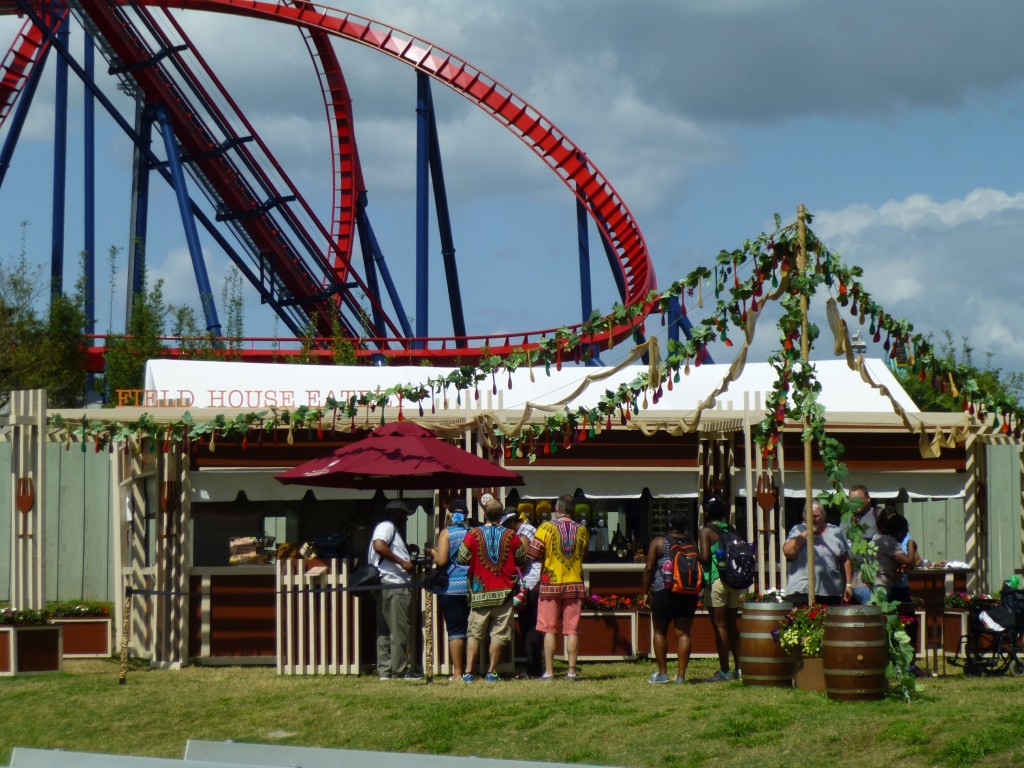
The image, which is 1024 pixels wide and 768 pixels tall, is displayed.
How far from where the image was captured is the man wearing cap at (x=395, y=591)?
11.6 m

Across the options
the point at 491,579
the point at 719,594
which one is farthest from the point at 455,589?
the point at 719,594

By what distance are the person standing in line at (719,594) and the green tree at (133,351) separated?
681 inches

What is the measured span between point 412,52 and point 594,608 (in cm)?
1684

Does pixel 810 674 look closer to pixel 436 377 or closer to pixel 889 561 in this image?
pixel 889 561

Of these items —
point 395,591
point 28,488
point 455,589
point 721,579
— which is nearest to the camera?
point 721,579

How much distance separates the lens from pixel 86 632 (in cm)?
1406

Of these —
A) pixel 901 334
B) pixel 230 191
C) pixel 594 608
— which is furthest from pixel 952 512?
pixel 230 191

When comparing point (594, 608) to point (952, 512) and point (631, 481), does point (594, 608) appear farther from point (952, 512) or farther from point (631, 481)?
point (952, 512)

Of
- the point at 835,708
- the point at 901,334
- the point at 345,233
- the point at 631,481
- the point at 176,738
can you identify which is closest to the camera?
the point at 835,708

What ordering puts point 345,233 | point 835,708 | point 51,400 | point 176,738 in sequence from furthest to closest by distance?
1. point 345,233
2. point 51,400
3. point 176,738
4. point 835,708

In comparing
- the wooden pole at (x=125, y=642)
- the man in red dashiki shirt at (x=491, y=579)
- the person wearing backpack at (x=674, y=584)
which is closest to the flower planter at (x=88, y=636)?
the wooden pole at (x=125, y=642)

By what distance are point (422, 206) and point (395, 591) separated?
1650 centimetres

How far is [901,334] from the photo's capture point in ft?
36.6

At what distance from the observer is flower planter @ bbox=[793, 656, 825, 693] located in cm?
986
